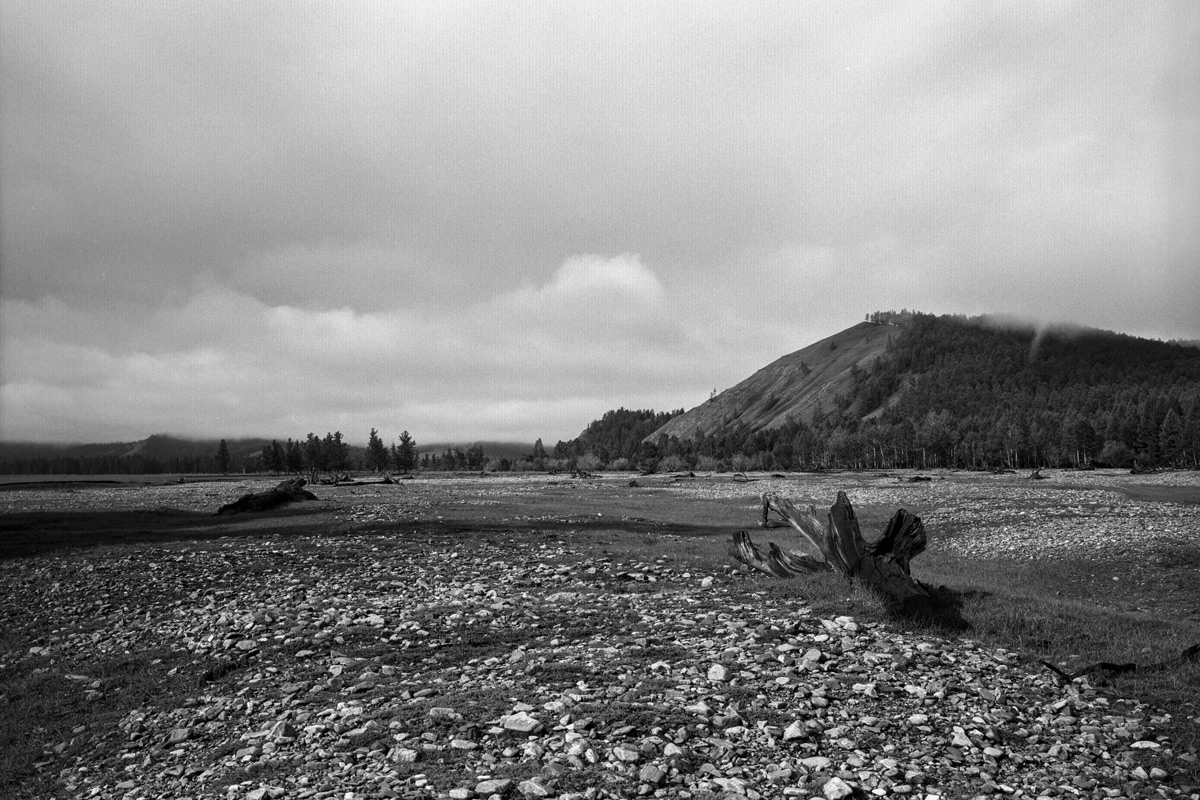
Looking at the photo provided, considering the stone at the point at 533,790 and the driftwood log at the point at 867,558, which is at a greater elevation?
the driftwood log at the point at 867,558

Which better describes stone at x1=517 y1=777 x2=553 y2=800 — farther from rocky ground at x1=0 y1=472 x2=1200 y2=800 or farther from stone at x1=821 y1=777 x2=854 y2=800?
stone at x1=821 y1=777 x2=854 y2=800

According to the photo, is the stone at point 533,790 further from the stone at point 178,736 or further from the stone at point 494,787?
the stone at point 178,736

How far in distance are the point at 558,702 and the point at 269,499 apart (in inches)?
1929

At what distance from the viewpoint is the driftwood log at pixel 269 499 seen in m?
49.6

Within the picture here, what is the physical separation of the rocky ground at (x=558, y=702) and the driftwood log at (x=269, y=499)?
31838mm

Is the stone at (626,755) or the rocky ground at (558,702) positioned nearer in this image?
the rocky ground at (558,702)

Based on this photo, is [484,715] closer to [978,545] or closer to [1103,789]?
[1103,789]

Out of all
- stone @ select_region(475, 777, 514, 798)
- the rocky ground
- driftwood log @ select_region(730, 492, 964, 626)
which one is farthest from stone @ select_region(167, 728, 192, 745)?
driftwood log @ select_region(730, 492, 964, 626)

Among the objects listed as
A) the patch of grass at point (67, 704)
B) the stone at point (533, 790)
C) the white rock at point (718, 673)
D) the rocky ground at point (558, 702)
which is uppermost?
the white rock at point (718, 673)

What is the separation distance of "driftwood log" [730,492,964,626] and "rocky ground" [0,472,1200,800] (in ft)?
4.53

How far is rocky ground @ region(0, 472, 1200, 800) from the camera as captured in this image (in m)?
7.82

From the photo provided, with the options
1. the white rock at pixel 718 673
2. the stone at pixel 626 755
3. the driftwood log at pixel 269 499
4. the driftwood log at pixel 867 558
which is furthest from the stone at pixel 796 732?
the driftwood log at pixel 269 499

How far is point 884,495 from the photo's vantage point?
68125mm

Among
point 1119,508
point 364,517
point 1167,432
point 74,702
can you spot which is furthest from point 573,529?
point 1167,432
